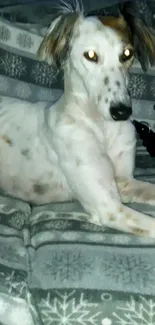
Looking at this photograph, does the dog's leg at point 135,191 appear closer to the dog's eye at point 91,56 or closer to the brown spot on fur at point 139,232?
the brown spot on fur at point 139,232

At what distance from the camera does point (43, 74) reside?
9.02 feet

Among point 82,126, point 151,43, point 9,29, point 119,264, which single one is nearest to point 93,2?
point 9,29

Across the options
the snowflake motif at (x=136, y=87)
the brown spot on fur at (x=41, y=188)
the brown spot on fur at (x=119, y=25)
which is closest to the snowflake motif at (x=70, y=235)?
the brown spot on fur at (x=41, y=188)

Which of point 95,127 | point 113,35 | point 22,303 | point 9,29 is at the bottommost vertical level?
point 22,303

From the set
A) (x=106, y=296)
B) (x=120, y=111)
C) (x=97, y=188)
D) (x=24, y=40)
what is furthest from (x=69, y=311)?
(x=24, y=40)

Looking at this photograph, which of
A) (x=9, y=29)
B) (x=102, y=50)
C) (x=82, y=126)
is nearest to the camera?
(x=102, y=50)

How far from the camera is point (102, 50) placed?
201cm

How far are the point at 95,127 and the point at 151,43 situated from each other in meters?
0.36

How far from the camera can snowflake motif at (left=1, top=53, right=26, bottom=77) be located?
269 cm

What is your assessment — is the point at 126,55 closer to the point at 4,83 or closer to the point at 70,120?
the point at 70,120

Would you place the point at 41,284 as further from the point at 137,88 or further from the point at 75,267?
the point at 137,88

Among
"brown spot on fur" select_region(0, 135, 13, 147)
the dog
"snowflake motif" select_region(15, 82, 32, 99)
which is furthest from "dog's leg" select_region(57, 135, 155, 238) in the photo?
"snowflake motif" select_region(15, 82, 32, 99)

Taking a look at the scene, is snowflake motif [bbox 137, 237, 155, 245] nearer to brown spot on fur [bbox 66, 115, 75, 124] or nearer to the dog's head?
the dog's head

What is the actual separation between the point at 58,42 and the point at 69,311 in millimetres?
943
